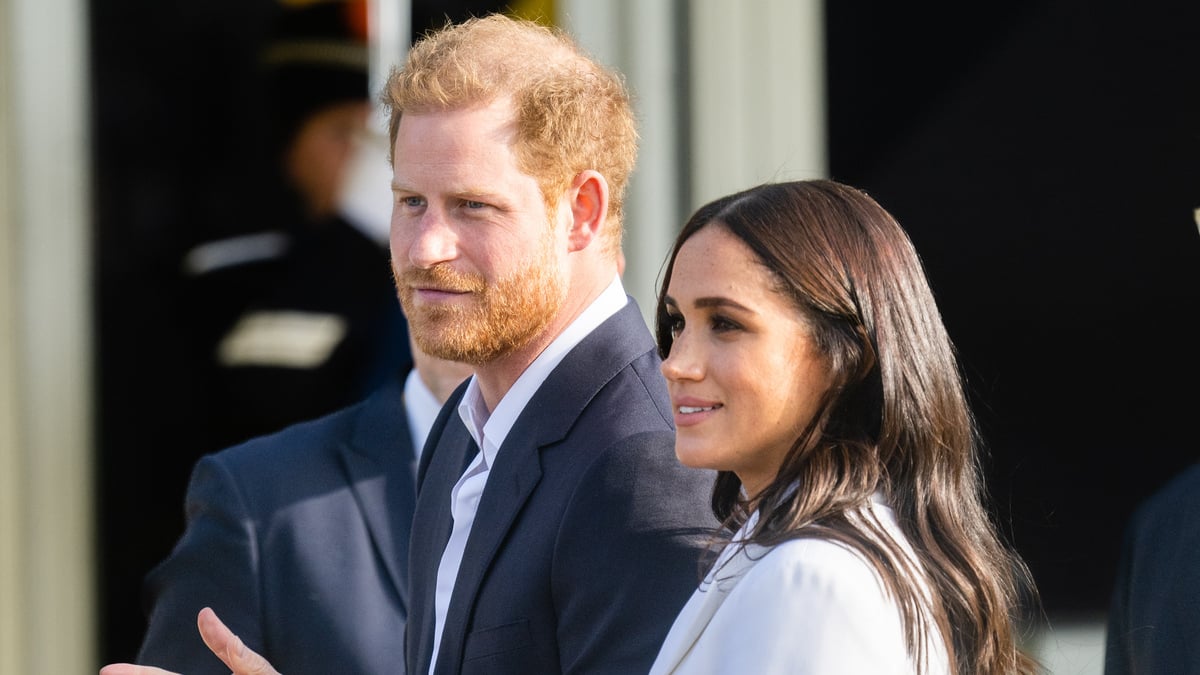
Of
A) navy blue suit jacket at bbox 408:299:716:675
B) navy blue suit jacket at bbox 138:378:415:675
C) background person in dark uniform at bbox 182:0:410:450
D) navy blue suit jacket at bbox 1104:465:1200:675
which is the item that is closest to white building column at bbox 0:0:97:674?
background person in dark uniform at bbox 182:0:410:450

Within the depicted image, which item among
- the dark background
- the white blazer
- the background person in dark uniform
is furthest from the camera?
the background person in dark uniform

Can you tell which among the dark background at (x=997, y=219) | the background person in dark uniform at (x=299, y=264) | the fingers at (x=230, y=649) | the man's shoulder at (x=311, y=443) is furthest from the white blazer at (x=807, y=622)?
the background person in dark uniform at (x=299, y=264)

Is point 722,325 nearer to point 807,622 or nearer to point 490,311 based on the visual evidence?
point 807,622

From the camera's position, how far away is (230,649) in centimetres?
187

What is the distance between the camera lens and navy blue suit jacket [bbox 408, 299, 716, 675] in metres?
1.63

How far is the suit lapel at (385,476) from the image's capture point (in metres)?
2.45

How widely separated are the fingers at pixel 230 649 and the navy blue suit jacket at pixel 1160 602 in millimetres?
1163

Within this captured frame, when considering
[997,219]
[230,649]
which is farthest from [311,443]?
[997,219]

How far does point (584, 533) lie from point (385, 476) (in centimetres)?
89

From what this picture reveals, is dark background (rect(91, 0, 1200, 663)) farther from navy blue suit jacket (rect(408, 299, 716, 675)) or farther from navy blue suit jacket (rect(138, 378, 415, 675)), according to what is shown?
navy blue suit jacket (rect(408, 299, 716, 675))

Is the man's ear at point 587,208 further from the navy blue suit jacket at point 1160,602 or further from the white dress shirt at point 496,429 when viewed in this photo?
the navy blue suit jacket at point 1160,602

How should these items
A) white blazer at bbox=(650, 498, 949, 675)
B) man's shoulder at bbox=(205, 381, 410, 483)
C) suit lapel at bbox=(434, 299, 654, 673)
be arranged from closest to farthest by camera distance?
1. white blazer at bbox=(650, 498, 949, 675)
2. suit lapel at bbox=(434, 299, 654, 673)
3. man's shoulder at bbox=(205, 381, 410, 483)

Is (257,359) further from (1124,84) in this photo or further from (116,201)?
(1124,84)

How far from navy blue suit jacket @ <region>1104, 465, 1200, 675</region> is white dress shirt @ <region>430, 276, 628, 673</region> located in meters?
0.86
